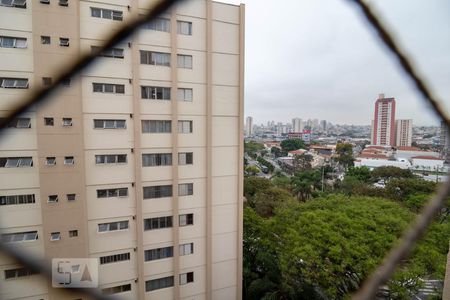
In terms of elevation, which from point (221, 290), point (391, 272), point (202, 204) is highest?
point (391, 272)

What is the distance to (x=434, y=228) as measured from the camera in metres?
6.21

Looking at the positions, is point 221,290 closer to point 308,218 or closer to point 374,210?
point 308,218

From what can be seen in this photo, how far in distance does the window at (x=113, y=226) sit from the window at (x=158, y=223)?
16.9 inches

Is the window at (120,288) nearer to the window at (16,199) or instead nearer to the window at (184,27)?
the window at (16,199)

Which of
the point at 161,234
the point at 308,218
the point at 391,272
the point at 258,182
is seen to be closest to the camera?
the point at 391,272

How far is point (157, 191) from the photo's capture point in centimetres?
595

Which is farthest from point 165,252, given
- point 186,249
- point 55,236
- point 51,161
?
point 51,161

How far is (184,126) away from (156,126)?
60 cm

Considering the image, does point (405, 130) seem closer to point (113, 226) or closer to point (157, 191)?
point (157, 191)

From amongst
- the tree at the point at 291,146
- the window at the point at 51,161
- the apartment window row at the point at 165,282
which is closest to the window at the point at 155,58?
the window at the point at 51,161

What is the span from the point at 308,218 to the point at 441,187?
6600 mm

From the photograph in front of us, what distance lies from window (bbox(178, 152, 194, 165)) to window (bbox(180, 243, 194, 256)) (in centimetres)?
188

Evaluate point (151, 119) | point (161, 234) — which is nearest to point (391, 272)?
point (151, 119)

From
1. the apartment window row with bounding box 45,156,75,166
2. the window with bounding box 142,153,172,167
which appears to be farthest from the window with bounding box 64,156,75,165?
the window with bounding box 142,153,172,167
